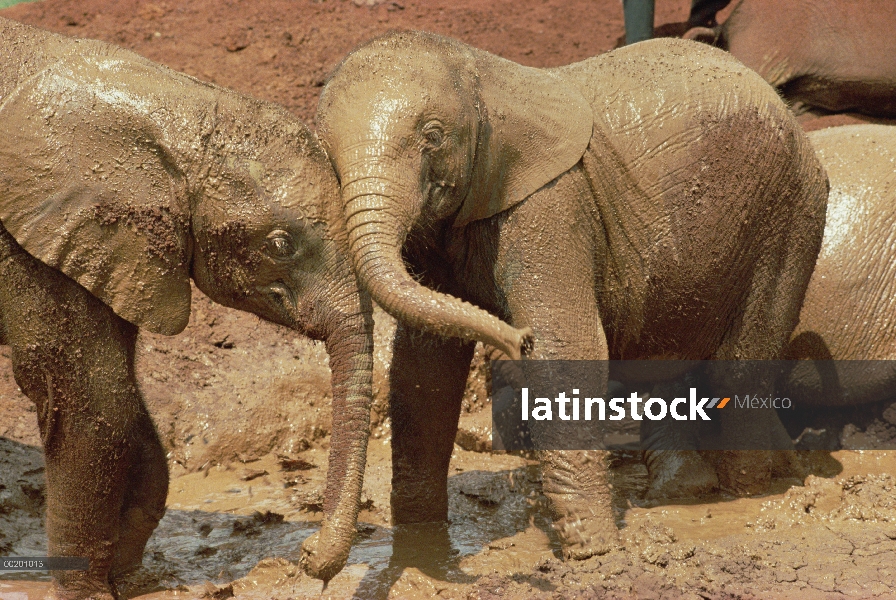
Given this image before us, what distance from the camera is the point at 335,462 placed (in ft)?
17.1

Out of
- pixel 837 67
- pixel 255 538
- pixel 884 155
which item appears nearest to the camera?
pixel 255 538

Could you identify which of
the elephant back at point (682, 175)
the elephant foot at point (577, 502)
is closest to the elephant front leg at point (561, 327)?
the elephant foot at point (577, 502)

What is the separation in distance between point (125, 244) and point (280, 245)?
69cm

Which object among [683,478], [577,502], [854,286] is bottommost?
Result: [577,502]

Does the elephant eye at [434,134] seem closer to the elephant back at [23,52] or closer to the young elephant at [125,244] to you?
the young elephant at [125,244]

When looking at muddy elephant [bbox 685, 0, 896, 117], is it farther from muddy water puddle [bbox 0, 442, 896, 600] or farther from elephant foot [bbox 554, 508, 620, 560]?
elephant foot [bbox 554, 508, 620, 560]

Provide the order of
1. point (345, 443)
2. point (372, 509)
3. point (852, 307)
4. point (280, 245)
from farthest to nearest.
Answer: point (852, 307) → point (372, 509) → point (280, 245) → point (345, 443)

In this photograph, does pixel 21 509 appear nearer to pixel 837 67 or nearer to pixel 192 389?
pixel 192 389

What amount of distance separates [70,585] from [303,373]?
3.36 metres

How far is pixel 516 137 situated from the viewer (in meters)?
5.88

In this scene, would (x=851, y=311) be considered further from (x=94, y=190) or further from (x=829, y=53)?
(x=94, y=190)

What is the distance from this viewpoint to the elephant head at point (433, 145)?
4.93m

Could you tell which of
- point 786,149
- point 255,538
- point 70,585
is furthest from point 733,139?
point 70,585

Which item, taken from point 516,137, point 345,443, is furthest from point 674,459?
point 345,443
